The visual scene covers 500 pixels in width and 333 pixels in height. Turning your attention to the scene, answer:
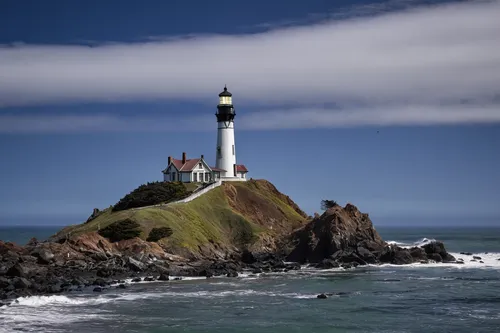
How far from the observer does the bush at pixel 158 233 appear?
283 feet

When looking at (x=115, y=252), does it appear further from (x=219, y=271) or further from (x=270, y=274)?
(x=270, y=274)

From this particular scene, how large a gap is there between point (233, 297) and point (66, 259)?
920 inches

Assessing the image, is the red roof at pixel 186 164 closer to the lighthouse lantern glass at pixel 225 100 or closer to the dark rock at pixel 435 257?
the lighthouse lantern glass at pixel 225 100

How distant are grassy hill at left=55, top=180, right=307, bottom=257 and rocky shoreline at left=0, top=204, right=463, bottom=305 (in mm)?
2339

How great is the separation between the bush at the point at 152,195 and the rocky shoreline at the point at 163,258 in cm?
1816

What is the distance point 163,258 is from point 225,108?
45591 millimetres

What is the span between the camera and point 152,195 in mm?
108688

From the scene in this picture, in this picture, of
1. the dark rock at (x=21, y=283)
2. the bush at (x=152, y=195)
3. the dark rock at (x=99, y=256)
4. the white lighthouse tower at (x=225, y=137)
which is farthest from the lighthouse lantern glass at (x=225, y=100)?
the dark rock at (x=21, y=283)

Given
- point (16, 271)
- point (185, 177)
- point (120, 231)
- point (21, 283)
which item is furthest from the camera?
point (185, 177)

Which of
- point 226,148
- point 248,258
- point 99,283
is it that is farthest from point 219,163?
point 99,283

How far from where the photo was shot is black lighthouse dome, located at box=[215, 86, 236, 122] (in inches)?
4835

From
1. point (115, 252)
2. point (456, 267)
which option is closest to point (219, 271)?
point (115, 252)

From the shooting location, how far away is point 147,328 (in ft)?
162

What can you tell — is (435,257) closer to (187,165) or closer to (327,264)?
(327,264)
